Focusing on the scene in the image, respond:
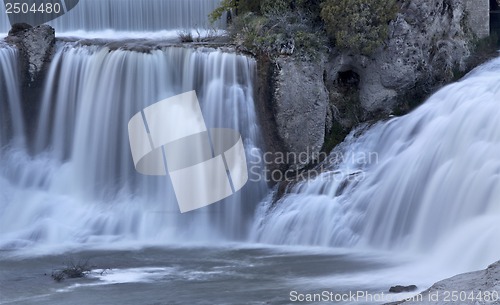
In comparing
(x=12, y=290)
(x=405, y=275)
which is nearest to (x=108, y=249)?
(x=12, y=290)

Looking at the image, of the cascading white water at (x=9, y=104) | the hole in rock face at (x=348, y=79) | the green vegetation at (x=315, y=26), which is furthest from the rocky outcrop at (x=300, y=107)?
the cascading white water at (x=9, y=104)

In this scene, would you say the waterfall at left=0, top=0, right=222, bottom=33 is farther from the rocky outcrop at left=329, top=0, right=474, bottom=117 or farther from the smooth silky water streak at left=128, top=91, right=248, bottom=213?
the rocky outcrop at left=329, top=0, right=474, bottom=117

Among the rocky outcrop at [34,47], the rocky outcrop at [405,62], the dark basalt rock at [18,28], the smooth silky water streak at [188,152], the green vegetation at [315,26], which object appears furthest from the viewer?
the dark basalt rock at [18,28]

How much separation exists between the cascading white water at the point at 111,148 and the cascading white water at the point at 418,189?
1427 mm

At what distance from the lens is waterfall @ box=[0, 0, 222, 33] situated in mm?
23375

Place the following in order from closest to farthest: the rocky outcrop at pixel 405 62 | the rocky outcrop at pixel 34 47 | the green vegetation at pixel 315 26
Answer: the green vegetation at pixel 315 26 < the rocky outcrop at pixel 34 47 < the rocky outcrop at pixel 405 62

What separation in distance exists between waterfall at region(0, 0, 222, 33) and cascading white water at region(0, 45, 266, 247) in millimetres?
3849

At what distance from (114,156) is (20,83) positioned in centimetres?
252

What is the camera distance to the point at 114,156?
62.0 feet

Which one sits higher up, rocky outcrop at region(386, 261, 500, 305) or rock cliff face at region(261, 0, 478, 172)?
rock cliff face at region(261, 0, 478, 172)

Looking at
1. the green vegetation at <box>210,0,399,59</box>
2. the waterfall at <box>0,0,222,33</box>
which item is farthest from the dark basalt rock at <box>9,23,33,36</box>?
the green vegetation at <box>210,0,399,59</box>

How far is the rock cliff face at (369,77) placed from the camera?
19.0m

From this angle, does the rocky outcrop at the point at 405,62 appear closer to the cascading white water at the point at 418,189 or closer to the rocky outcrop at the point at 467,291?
the cascading white water at the point at 418,189

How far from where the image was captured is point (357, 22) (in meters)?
19.4
